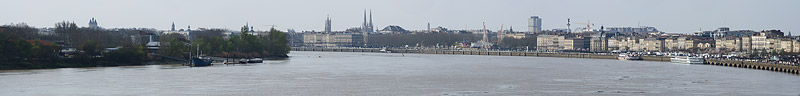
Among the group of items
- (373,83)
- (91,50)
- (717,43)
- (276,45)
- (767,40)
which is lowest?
(373,83)

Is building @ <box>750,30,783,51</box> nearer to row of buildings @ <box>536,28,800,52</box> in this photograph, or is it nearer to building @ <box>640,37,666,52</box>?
row of buildings @ <box>536,28,800,52</box>

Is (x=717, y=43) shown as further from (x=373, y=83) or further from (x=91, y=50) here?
(x=373, y=83)

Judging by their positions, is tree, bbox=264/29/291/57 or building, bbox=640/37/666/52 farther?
building, bbox=640/37/666/52

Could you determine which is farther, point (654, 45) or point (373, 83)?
point (654, 45)

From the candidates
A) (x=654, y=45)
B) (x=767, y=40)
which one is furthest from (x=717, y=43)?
(x=767, y=40)

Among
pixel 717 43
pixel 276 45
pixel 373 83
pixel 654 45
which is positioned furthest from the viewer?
pixel 654 45

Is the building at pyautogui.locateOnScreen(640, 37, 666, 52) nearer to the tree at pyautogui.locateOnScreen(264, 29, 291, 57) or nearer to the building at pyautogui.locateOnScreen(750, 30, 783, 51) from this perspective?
the building at pyautogui.locateOnScreen(750, 30, 783, 51)

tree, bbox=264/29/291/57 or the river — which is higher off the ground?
tree, bbox=264/29/291/57

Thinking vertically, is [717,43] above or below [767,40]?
below

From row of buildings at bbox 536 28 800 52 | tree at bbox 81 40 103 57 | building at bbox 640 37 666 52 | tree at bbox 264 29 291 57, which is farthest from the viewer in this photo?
building at bbox 640 37 666 52

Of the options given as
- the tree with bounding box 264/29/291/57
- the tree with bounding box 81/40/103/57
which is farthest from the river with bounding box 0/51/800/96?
the tree with bounding box 264/29/291/57

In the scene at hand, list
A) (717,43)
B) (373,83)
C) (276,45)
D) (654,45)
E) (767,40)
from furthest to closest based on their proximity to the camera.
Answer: (654,45)
(717,43)
(767,40)
(276,45)
(373,83)

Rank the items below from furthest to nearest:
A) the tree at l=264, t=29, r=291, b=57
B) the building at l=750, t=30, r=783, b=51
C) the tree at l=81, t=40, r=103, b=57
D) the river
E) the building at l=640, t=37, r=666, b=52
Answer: the building at l=640, t=37, r=666, b=52, the building at l=750, t=30, r=783, b=51, the tree at l=264, t=29, r=291, b=57, the tree at l=81, t=40, r=103, b=57, the river

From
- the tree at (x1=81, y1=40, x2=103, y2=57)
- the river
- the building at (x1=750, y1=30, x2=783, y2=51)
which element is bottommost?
the river
